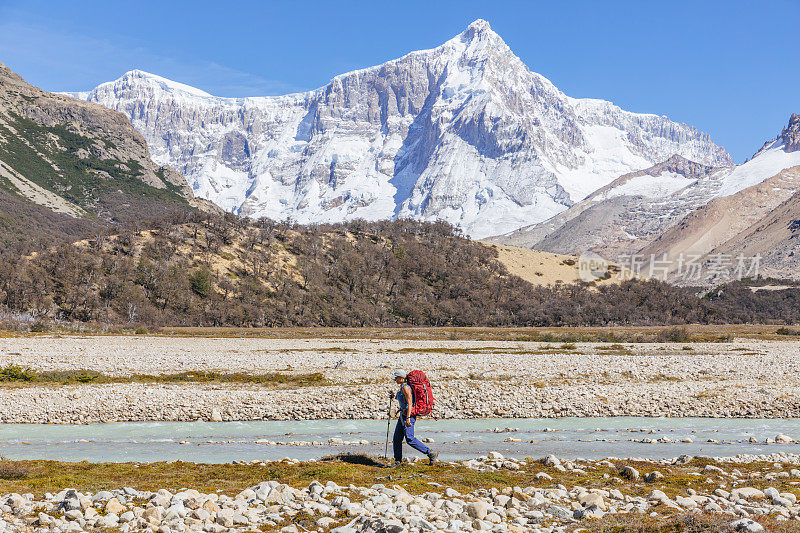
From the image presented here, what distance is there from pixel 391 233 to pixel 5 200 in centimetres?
13353

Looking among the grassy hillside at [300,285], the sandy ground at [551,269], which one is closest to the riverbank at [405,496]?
the grassy hillside at [300,285]

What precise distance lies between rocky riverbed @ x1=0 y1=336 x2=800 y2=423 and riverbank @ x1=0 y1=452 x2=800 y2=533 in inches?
422

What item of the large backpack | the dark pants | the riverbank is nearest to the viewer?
the riverbank

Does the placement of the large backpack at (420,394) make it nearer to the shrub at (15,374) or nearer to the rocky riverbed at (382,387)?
the rocky riverbed at (382,387)

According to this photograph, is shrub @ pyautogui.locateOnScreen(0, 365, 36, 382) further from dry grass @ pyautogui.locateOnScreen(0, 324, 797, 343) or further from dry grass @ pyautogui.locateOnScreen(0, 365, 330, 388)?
dry grass @ pyautogui.locateOnScreen(0, 324, 797, 343)

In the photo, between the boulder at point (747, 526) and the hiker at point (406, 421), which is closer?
the boulder at point (747, 526)

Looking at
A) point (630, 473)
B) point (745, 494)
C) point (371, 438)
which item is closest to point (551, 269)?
point (371, 438)

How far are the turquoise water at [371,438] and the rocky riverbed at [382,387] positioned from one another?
48.3 inches

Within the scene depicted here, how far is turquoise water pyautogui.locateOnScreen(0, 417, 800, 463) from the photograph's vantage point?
18875 mm

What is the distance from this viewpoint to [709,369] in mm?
38844

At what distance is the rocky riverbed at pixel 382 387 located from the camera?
2644 centimetres

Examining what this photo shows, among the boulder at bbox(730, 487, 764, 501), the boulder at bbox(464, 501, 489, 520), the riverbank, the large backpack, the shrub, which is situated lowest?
the shrub

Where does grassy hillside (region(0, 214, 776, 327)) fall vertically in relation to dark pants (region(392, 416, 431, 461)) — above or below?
above

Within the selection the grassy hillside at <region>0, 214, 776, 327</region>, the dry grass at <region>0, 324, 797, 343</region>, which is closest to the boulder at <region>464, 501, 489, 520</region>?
the dry grass at <region>0, 324, 797, 343</region>
